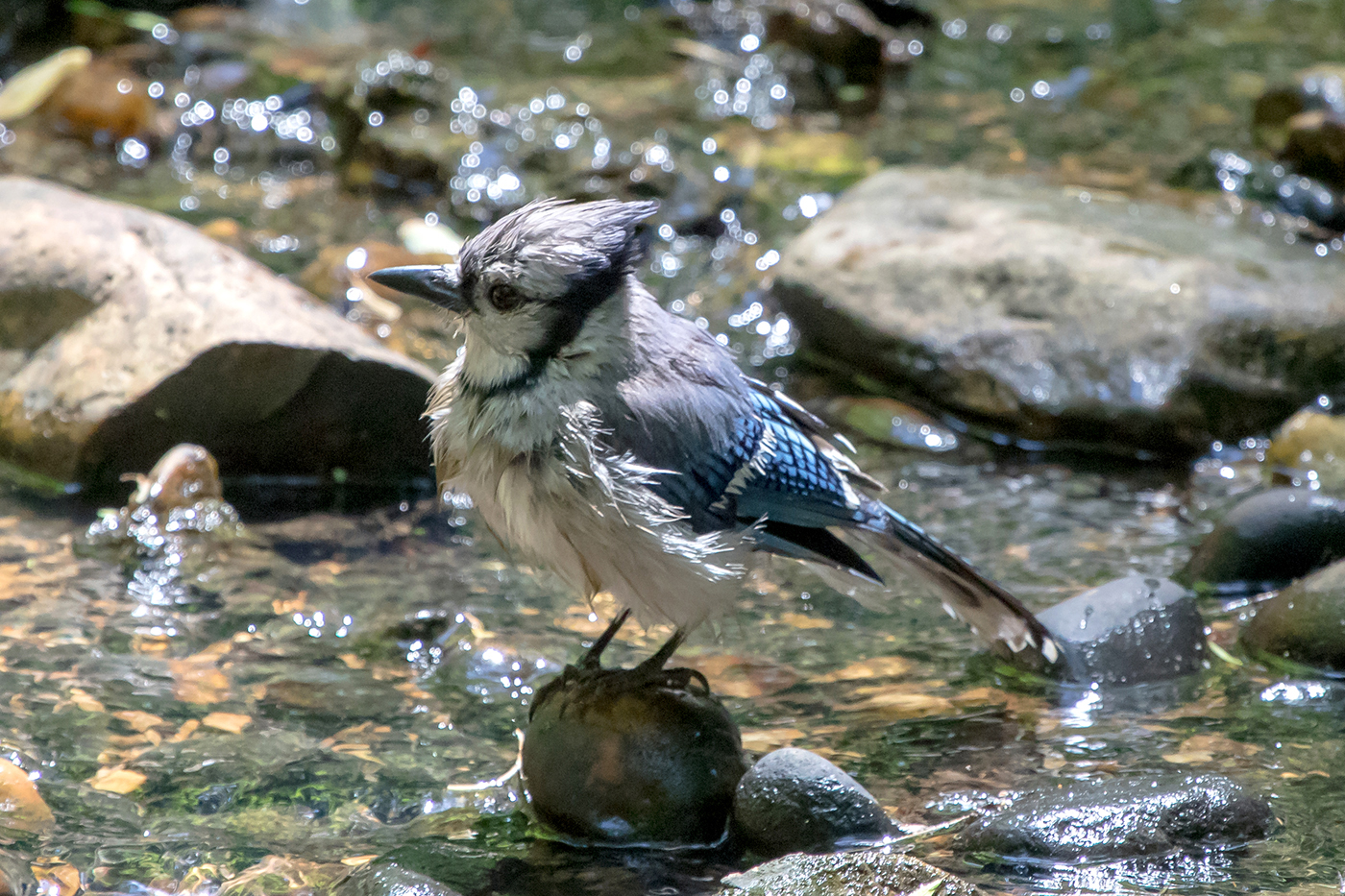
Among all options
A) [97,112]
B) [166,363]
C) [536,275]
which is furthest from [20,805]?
[97,112]

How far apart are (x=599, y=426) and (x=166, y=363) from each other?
6.90 feet

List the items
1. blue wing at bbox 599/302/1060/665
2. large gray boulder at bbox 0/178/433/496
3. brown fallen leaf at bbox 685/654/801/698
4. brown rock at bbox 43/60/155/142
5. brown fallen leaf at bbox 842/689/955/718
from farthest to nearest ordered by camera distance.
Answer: brown rock at bbox 43/60/155/142
large gray boulder at bbox 0/178/433/496
brown fallen leaf at bbox 685/654/801/698
brown fallen leaf at bbox 842/689/955/718
blue wing at bbox 599/302/1060/665

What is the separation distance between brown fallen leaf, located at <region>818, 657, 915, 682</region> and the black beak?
1.50 m

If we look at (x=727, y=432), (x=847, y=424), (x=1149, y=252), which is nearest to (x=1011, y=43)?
(x=1149, y=252)

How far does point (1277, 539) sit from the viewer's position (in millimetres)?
4137

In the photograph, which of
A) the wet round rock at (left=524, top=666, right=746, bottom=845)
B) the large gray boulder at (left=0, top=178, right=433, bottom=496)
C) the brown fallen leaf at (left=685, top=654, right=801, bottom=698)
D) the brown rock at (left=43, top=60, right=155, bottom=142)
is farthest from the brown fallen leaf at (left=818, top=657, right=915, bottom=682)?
the brown rock at (left=43, top=60, right=155, bottom=142)

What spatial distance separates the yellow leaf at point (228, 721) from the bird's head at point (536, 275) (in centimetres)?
115

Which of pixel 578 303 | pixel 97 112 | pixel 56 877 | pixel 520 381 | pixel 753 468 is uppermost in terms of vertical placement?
pixel 97 112

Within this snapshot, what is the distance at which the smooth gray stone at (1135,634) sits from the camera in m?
3.68

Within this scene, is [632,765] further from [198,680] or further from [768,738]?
[198,680]

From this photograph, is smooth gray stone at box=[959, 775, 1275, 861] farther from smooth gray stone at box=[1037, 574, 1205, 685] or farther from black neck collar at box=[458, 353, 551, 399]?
black neck collar at box=[458, 353, 551, 399]

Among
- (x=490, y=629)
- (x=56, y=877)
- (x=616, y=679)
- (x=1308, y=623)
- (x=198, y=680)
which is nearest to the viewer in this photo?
(x=56, y=877)

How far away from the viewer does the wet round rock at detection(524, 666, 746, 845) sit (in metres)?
3.04

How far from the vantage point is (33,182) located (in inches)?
200
